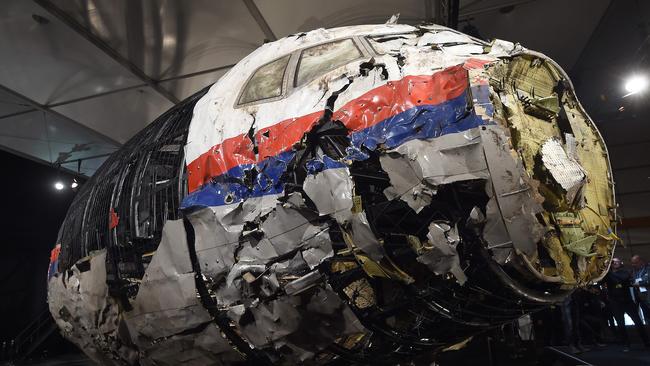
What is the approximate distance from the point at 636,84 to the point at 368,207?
343 inches

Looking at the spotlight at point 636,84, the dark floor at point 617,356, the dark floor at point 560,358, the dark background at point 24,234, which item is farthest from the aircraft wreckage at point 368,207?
the dark background at point 24,234

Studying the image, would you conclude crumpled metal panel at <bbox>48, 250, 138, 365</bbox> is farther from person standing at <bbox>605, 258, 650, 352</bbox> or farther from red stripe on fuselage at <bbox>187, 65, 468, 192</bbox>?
person standing at <bbox>605, 258, 650, 352</bbox>

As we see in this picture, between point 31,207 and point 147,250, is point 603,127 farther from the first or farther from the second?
point 31,207

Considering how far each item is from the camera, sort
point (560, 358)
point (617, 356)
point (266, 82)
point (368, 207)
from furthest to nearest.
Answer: point (617, 356)
point (560, 358)
point (266, 82)
point (368, 207)

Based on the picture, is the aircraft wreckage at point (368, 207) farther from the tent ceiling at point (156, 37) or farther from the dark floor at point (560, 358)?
the tent ceiling at point (156, 37)

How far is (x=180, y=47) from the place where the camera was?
8578 mm

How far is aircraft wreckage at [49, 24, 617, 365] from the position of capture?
2.22 meters

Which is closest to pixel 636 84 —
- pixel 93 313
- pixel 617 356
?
pixel 617 356

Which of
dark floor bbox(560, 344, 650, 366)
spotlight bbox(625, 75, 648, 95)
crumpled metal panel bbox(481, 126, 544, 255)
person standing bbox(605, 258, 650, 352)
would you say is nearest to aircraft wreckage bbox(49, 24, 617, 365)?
crumpled metal panel bbox(481, 126, 544, 255)

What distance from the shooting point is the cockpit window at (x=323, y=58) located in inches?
116

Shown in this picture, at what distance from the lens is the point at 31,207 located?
13766 millimetres

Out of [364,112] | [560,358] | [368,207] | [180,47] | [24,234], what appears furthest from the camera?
[24,234]

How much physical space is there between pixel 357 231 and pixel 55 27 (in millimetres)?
8303

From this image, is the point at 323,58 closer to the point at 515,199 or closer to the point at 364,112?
the point at 364,112
